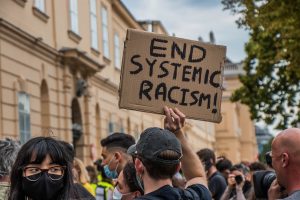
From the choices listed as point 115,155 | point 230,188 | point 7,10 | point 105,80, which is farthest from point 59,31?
point 115,155

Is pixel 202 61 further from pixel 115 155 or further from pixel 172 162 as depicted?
pixel 115 155

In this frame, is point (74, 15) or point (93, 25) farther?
point (93, 25)

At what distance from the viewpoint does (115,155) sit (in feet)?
21.8

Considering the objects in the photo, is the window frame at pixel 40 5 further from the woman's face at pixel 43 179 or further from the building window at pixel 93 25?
the woman's face at pixel 43 179

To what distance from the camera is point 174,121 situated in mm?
4426

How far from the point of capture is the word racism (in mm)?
4734

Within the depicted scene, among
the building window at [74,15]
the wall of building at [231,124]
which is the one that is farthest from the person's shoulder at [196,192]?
the wall of building at [231,124]

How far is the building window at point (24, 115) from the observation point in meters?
18.0

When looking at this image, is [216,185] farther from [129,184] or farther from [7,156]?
[7,156]

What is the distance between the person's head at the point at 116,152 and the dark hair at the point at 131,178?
4.28 feet

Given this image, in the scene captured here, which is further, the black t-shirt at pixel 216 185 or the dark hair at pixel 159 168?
the black t-shirt at pixel 216 185

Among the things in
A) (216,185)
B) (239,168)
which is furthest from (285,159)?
(239,168)

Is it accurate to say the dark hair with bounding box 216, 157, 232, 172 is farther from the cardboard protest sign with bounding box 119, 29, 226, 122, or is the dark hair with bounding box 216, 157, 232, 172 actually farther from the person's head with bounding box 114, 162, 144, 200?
the cardboard protest sign with bounding box 119, 29, 226, 122

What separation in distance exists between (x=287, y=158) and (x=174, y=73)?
1107 millimetres
